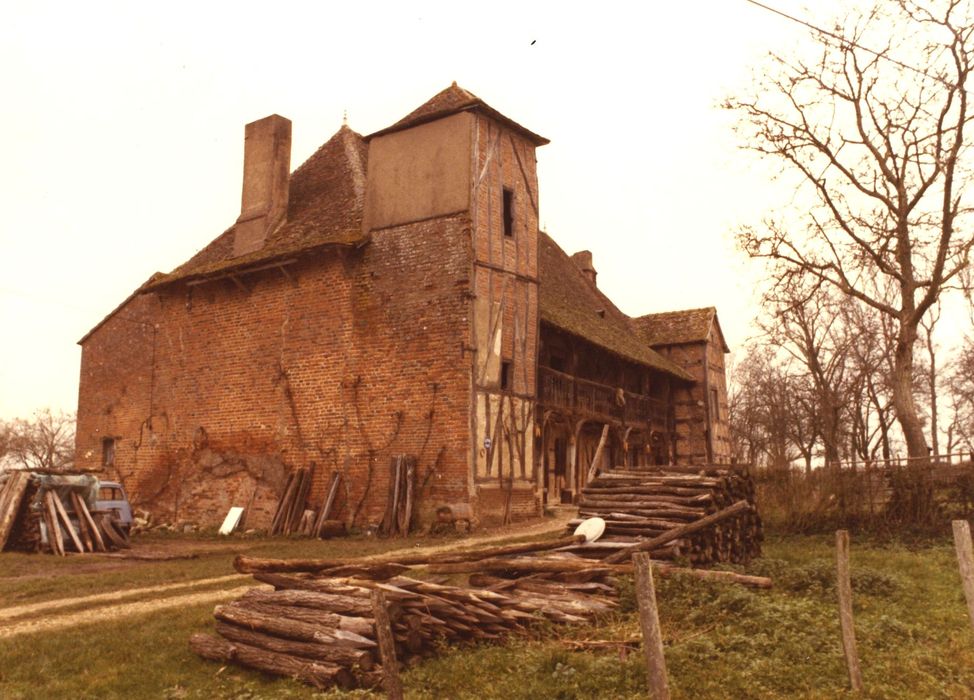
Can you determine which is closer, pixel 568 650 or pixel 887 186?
pixel 568 650

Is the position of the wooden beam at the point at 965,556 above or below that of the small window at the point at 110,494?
below

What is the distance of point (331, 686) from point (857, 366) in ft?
125

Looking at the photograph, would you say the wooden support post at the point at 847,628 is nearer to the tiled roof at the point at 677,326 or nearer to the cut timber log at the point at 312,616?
the cut timber log at the point at 312,616

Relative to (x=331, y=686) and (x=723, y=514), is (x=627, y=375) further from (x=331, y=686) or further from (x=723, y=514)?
(x=331, y=686)

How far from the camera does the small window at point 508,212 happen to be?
20.2 metres

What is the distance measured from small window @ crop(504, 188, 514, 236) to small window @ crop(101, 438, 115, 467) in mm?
13254

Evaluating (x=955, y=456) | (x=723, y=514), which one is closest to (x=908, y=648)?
(x=723, y=514)

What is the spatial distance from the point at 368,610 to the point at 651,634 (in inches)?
113

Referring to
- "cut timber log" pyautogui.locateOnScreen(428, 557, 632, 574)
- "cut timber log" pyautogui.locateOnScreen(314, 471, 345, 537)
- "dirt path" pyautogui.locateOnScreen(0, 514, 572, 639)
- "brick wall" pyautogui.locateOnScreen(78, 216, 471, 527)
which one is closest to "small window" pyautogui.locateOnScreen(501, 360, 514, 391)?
"brick wall" pyautogui.locateOnScreen(78, 216, 471, 527)

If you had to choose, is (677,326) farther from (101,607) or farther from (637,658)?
(637,658)

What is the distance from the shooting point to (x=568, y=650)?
7.70 m

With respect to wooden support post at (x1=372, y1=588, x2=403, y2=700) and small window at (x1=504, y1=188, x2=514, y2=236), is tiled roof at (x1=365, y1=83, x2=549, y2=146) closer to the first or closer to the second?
small window at (x1=504, y1=188, x2=514, y2=236)

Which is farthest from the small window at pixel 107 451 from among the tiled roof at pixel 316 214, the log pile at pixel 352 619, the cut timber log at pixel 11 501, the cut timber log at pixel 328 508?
the log pile at pixel 352 619

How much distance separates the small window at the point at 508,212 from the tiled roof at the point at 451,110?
160cm
